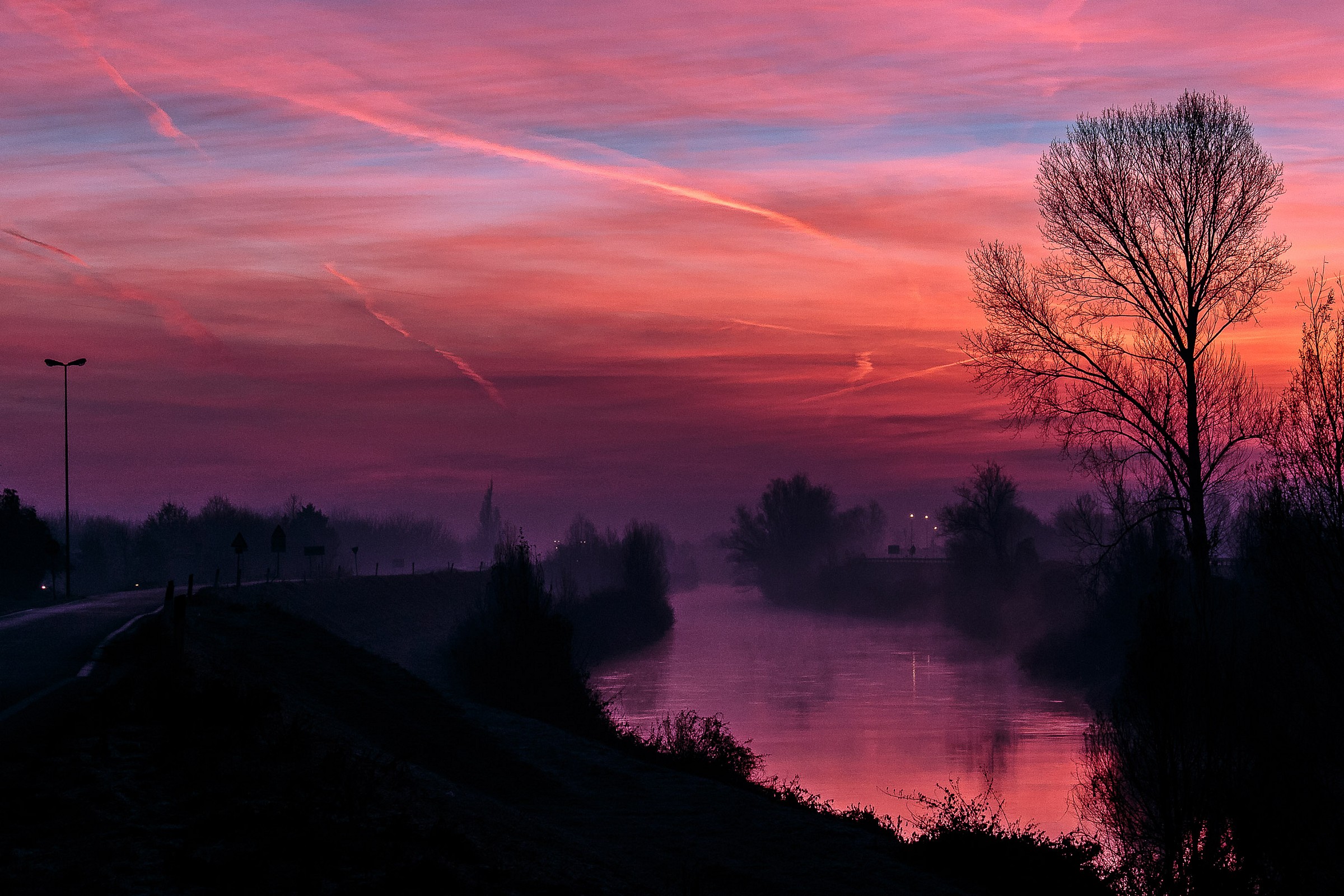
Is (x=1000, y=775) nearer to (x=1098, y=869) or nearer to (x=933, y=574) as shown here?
(x=1098, y=869)

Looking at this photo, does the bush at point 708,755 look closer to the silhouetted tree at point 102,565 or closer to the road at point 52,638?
the road at point 52,638

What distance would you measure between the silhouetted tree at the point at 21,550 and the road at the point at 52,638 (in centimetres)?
2377

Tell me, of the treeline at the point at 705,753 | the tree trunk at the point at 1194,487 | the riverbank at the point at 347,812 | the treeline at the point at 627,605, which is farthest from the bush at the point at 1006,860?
the treeline at the point at 627,605

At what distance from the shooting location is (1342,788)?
23.5 meters

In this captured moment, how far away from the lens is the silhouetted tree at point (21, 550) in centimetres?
6606

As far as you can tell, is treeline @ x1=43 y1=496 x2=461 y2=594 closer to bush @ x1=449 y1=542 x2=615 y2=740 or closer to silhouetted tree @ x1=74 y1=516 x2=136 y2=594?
silhouetted tree @ x1=74 y1=516 x2=136 y2=594

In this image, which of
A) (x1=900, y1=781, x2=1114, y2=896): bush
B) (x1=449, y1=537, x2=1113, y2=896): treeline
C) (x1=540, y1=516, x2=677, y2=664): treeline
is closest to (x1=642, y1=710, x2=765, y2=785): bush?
(x1=449, y1=537, x2=1113, y2=896): treeline

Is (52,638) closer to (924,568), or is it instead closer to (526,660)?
(526,660)

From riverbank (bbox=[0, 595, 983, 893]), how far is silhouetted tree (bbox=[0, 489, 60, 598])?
48.4m

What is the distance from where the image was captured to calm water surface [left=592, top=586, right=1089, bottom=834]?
122 ft

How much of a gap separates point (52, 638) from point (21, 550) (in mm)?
46303

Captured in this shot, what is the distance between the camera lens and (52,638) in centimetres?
2744

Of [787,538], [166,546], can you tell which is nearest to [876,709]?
[787,538]

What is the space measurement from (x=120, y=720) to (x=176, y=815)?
13.5 feet
